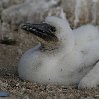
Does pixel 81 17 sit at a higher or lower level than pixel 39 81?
higher

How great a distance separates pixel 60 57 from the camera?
7.71m

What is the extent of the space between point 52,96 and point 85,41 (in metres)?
1.36

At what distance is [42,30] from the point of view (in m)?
7.79

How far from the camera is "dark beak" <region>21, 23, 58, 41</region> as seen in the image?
7766 mm

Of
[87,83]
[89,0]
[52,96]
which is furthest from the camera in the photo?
[89,0]

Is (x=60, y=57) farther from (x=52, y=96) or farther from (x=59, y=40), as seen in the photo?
(x=52, y=96)

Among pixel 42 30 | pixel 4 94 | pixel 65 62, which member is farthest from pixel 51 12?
pixel 4 94

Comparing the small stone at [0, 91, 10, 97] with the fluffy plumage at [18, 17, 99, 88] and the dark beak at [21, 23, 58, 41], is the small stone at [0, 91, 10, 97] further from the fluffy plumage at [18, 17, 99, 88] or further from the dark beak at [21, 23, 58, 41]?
the dark beak at [21, 23, 58, 41]

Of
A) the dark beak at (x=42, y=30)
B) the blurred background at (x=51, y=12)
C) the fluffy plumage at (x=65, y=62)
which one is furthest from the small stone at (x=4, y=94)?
the blurred background at (x=51, y=12)

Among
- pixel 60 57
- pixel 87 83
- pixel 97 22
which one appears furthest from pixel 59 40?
pixel 97 22

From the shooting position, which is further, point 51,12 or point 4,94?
point 51,12

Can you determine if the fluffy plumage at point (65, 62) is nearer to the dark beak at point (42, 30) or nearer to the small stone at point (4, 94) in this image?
the dark beak at point (42, 30)

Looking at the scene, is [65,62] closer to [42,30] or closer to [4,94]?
[42,30]

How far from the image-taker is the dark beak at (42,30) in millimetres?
7766
